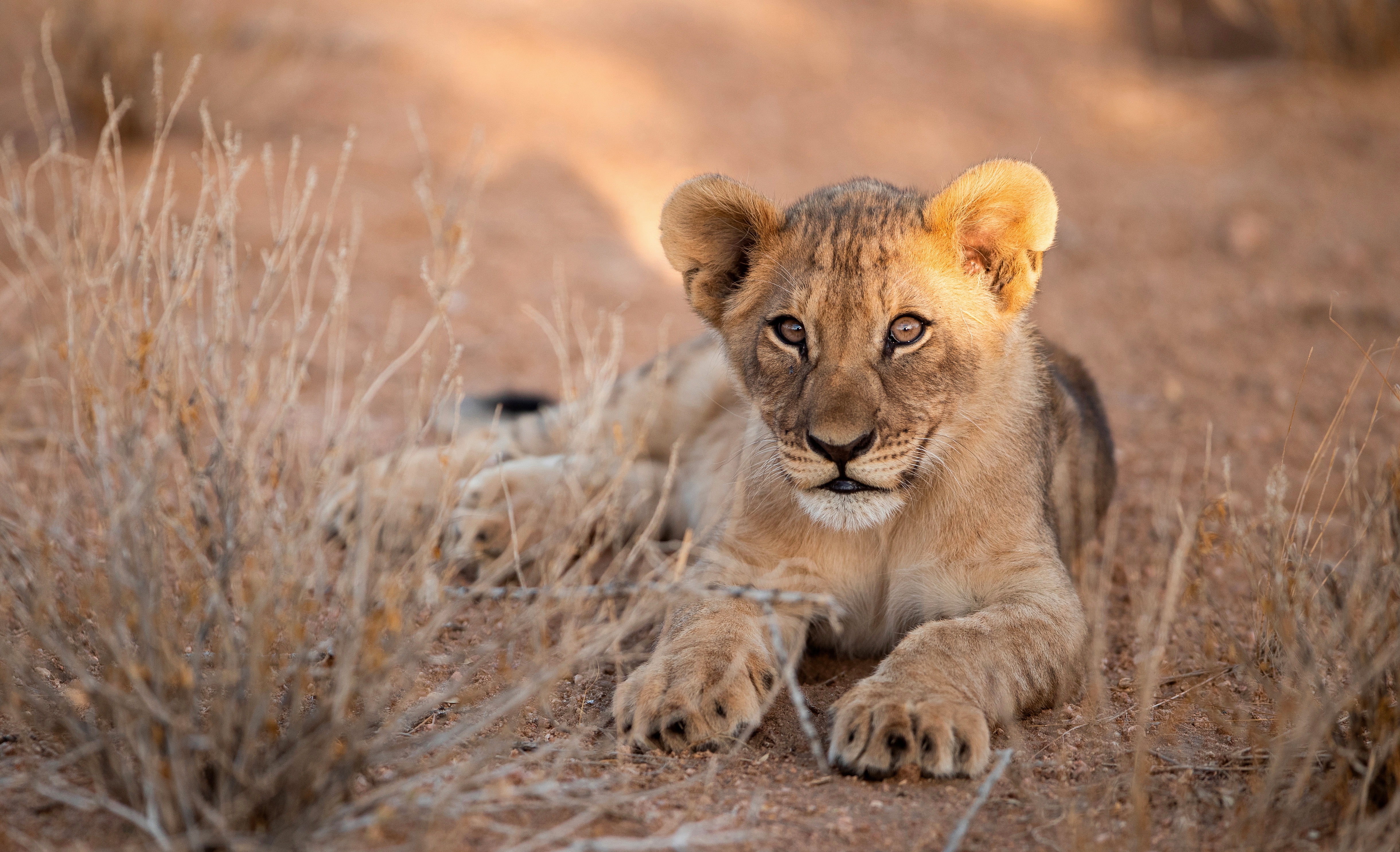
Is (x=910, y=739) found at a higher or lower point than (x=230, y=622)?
lower

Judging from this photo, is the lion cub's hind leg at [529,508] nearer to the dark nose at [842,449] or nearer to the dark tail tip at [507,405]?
the dark tail tip at [507,405]

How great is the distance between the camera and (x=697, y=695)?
269 centimetres

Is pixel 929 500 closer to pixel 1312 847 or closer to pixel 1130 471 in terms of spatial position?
pixel 1312 847

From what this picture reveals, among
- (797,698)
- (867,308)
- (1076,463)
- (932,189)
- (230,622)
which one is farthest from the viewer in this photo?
(1076,463)

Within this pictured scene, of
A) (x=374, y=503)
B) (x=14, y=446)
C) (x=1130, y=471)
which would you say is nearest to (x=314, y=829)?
(x=374, y=503)

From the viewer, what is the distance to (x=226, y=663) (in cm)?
221

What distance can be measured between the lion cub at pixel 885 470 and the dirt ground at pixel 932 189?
142 mm

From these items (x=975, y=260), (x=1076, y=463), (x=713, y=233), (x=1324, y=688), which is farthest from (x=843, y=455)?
(x=1076, y=463)

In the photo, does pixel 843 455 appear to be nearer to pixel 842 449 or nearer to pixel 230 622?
pixel 842 449

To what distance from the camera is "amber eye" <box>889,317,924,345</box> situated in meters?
2.96

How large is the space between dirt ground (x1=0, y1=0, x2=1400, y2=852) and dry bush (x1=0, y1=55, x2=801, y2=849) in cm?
18

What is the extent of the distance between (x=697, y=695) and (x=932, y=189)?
73.7 inches

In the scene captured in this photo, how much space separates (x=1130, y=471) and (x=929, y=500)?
2301 millimetres

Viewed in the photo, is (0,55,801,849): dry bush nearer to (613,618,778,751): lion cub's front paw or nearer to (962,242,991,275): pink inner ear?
(613,618,778,751): lion cub's front paw
